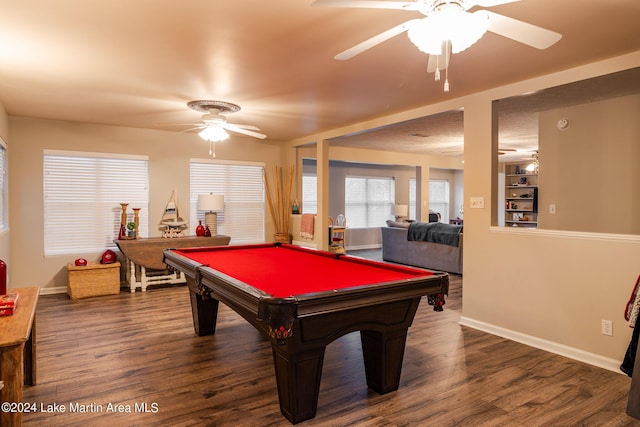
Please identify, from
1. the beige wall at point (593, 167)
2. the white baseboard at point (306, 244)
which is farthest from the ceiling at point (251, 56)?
the white baseboard at point (306, 244)

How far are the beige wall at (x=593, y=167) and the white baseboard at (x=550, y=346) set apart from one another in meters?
1.70

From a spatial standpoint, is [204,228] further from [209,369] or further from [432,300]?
[432,300]

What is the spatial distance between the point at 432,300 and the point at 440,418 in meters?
0.63

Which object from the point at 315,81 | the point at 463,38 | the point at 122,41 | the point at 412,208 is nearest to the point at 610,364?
the point at 463,38

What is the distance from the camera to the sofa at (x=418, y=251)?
20.3ft

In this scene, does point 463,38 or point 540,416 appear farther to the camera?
point 540,416

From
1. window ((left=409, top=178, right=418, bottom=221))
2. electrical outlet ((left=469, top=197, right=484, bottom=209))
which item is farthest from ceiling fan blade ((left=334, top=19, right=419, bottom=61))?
window ((left=409, top=178, right=418, bottom=221))

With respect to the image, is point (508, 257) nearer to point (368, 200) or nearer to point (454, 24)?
point (454, 24)

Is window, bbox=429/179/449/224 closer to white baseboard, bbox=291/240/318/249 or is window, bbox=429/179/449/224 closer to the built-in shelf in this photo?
the built-in shelf

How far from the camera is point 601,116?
411cm

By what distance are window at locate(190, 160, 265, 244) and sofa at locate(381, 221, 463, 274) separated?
2.44 metres

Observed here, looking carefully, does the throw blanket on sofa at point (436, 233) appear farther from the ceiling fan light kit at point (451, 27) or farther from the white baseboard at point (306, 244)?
the ceiling fan light kit at point (451, 27)

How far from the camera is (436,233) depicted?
643 cm

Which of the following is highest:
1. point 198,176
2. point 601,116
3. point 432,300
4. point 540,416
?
point 601,116
